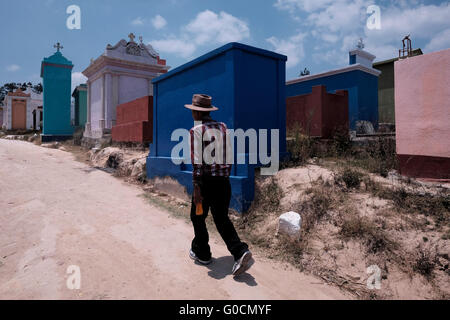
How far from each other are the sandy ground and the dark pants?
0.26 meters

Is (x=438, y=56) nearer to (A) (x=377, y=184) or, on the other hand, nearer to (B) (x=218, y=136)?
(A) (x=377, y=184)

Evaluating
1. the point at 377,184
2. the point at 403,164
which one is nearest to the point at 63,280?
the point at 377,184

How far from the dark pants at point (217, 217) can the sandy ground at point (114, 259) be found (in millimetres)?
258

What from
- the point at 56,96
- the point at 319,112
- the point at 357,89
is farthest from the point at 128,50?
the point at 319,112

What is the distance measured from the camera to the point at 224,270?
301 centimetres

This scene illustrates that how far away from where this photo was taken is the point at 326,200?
3750mm

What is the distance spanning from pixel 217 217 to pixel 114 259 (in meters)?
1.25

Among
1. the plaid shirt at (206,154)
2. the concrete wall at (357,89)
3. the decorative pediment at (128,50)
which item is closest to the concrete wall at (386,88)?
the concrete wall at (357,89)

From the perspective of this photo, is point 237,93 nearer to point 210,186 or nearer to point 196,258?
point 210,186

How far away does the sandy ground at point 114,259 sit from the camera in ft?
8.49

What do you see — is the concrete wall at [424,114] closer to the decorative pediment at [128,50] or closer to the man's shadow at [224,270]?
the man's shadow at [224,270]
